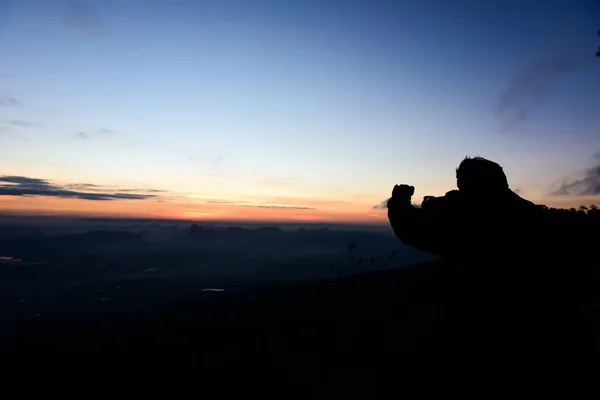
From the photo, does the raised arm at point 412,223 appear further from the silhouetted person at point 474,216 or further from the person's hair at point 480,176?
the person's hair at point 480,176

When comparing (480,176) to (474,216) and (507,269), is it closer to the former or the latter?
(474,216)

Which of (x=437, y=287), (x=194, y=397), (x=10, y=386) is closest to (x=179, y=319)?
(x=10, y=386)

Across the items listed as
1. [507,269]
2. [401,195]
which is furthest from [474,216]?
[401,195]

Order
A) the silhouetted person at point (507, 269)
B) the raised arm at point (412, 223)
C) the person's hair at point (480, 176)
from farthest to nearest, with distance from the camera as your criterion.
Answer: the raised arm at point (412, 223), the person's hair at point (480, 176), the silhouetted person at point (507, 269)

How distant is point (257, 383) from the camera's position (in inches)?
1688

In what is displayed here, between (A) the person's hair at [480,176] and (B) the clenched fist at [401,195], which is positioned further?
(B) the clenched fist at [401,195]

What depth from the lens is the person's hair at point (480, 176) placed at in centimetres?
1703

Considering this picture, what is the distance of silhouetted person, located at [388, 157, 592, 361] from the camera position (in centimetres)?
1542

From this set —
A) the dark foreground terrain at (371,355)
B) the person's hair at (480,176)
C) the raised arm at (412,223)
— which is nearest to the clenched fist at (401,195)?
the raised arm at (412,223)

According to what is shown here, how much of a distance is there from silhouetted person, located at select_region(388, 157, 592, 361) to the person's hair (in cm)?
5

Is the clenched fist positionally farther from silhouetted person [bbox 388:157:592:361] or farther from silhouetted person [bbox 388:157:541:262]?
silhouetted person [bbox 388:157:592:361]

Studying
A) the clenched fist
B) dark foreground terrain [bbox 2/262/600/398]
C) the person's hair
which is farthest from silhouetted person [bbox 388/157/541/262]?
dark foreground terrain [bbox 2/262/600/398]

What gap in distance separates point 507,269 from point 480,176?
15.4 feet

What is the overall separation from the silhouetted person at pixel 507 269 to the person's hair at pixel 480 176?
0.05m
